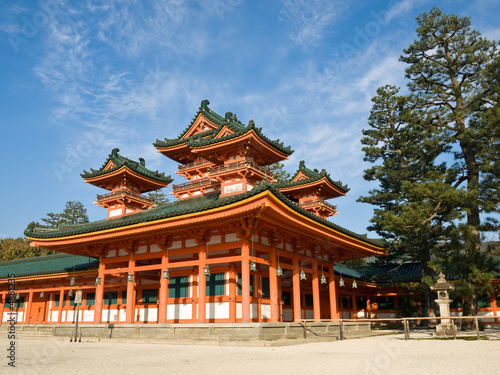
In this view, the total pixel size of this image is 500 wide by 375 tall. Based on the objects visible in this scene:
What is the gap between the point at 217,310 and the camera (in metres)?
18.7

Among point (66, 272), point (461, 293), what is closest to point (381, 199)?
point (461, 293)

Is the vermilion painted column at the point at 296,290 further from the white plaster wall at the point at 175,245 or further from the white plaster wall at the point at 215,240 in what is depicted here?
the white plaster wall at the point at 175,245

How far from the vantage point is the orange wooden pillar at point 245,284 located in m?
16.1

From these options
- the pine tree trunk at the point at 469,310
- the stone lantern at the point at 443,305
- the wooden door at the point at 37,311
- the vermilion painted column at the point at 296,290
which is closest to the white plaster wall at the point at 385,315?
the pine tree trunk at the point at 469,310

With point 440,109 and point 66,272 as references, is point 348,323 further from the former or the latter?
point 66,272

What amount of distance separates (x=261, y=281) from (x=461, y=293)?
10570 mm

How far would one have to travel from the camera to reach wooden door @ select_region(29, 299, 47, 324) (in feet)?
98.0

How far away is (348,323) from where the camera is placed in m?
22.0

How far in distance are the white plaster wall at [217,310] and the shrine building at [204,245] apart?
0.05 metres

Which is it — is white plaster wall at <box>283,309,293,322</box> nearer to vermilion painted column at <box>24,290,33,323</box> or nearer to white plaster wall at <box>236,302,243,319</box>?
white plaster wall at <box>236,302,243,319</box>

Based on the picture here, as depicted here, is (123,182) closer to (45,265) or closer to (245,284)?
(45,265)

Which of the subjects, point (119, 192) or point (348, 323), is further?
point (119, 192)

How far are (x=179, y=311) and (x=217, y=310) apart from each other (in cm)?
247

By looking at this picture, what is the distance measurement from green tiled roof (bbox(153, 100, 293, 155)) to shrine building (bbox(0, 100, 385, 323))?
80mm
